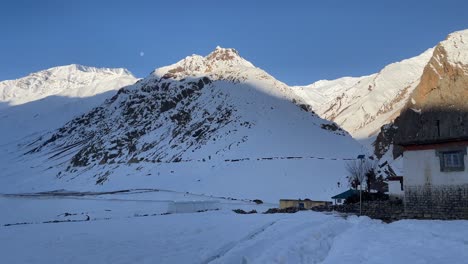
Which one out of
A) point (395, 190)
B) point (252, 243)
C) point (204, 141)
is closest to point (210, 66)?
point (204, 141)

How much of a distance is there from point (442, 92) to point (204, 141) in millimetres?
50760

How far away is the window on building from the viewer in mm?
22484

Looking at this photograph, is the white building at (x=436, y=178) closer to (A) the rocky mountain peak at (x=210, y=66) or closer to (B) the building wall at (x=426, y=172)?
(B) the building wall at (x=426, y=172)

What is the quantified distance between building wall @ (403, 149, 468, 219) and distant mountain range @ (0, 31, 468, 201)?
108ft

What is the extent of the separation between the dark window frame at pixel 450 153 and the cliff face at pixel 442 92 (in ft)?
162

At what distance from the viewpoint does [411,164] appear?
2427 cm

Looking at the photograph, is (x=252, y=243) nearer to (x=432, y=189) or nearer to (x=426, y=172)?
(x=432, y=189)

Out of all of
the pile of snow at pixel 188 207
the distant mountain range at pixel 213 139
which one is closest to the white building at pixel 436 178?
the pile of snow at pixel 188 207

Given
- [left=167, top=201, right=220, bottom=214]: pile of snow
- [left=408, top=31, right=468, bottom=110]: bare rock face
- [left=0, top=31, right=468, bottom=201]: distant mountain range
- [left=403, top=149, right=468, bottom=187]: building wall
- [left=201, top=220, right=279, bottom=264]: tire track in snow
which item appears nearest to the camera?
[left=201, top=220, right=279, bottom=264]: tire track in snow

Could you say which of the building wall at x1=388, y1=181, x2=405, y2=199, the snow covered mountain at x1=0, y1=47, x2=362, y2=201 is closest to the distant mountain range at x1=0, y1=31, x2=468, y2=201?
the snow covered mountain at x1=0, y1=47, x2=362, y2=201

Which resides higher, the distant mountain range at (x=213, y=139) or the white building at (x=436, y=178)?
the distant mountain range at (x=213, y=139)

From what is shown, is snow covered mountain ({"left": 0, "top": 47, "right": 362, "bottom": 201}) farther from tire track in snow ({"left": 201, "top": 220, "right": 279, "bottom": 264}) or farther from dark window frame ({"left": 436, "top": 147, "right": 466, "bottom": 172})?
tire track in snow ({"left": 201, "top": 220, "right": 279, "bottom": 264})

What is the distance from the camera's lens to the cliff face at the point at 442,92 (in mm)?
77081

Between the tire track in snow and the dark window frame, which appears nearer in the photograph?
the tire track in snow
